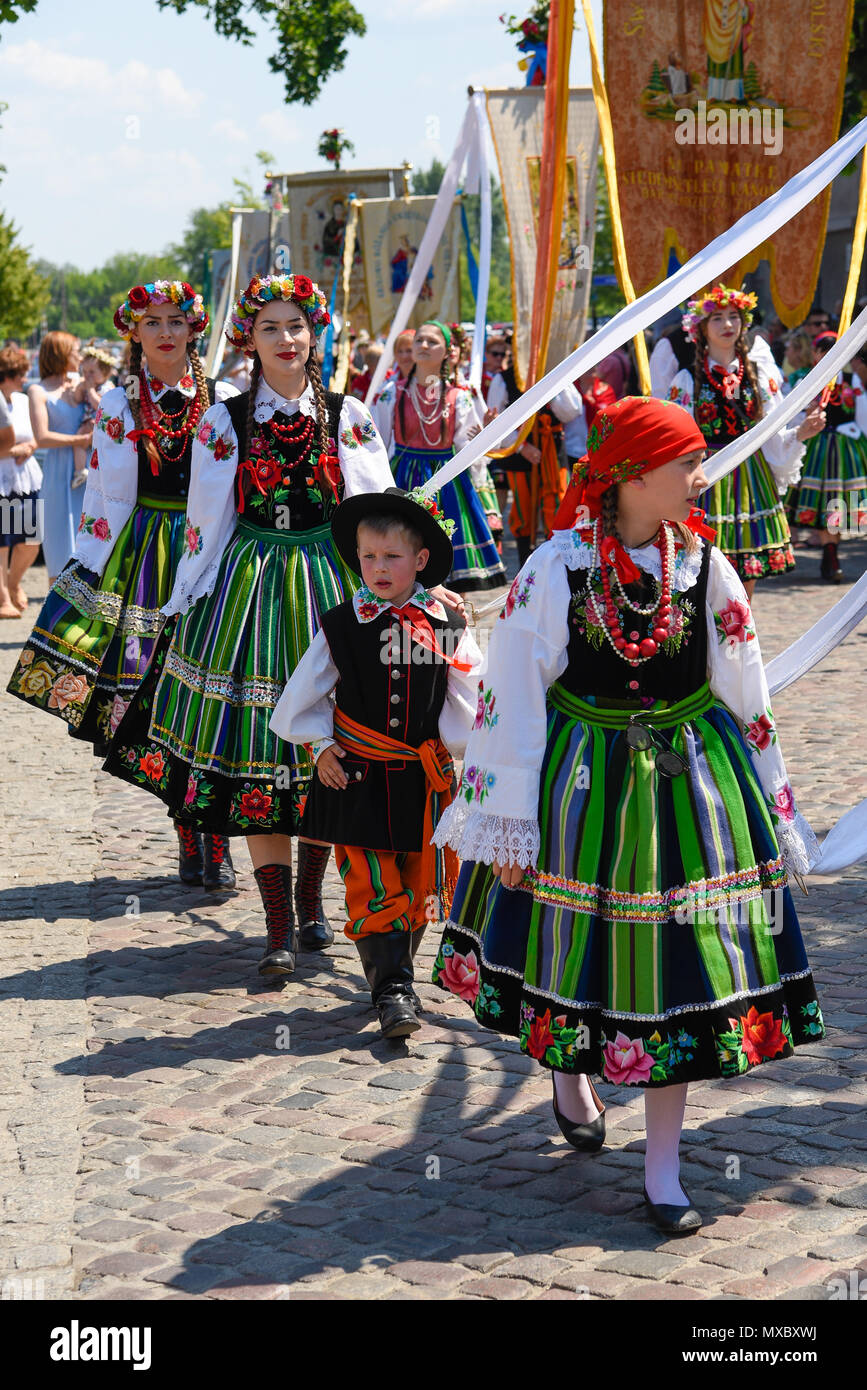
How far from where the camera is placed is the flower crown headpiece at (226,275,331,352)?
525cm

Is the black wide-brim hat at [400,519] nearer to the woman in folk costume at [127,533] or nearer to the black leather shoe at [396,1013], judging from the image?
the black leather shoe at [396,1013]

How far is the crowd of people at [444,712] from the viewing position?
11.5 ft

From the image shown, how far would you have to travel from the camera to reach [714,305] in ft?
28.5

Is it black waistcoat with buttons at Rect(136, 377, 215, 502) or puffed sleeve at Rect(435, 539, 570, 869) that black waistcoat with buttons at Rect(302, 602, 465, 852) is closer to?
puffed sleeve at Rect(435, 539, 570, 869)

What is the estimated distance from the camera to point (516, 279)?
31.3ft

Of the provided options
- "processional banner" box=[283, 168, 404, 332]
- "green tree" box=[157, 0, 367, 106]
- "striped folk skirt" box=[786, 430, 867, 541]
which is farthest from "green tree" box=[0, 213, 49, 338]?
"striped folk skirt" box=[786, 430, 867, 541]

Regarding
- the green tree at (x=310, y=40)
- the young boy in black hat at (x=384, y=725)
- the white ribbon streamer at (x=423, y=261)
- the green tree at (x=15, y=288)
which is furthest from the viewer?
the green tree at (x=15, y=288)

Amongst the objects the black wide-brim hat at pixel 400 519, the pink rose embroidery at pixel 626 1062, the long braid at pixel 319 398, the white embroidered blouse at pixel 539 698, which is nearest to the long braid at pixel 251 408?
the long braid at pixel 319 398

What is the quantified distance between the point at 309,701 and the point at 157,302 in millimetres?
2087

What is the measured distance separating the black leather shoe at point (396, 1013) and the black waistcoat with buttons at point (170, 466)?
7.57 ft

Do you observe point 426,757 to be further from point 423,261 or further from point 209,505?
point 423,261

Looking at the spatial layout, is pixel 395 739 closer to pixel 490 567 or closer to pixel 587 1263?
pixel 587 1263
